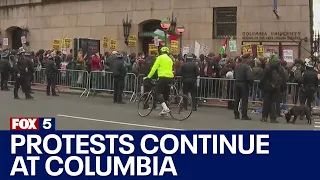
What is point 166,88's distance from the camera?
13477 millimetres

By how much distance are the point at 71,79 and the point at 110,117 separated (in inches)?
300

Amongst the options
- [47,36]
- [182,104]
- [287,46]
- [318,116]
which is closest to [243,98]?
[182,104]

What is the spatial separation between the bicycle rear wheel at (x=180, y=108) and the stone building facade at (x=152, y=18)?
10.3 m

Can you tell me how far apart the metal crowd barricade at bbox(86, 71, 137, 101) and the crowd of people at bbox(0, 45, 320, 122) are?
44 millimetres

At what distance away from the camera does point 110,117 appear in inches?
538

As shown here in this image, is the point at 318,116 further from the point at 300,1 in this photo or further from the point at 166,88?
the point at 300,1

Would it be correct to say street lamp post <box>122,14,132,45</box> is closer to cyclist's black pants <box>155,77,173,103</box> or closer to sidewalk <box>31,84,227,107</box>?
sidewalk <box>31,84,227,107</box>

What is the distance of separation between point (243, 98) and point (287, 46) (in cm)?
901

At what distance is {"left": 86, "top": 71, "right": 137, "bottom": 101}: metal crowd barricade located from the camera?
18703 millimetres

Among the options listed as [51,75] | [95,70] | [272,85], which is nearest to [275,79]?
[272,85]

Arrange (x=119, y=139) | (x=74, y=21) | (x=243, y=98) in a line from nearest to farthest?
1. (x=119, y=139)
2. (x=243, y=98)
3. (x=74, y=21)

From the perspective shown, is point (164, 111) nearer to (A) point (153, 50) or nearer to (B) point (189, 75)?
(B) point (189, 75)

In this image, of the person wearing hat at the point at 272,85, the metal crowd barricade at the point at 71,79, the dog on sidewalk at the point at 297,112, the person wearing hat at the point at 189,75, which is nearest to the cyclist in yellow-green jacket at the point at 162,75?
the person wearing hat at the point at 189,75

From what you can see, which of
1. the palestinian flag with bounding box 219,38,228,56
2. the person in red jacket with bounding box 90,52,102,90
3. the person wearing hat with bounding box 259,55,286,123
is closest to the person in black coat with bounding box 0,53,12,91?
the person in red jacket with bounding box 90,52,102,90
